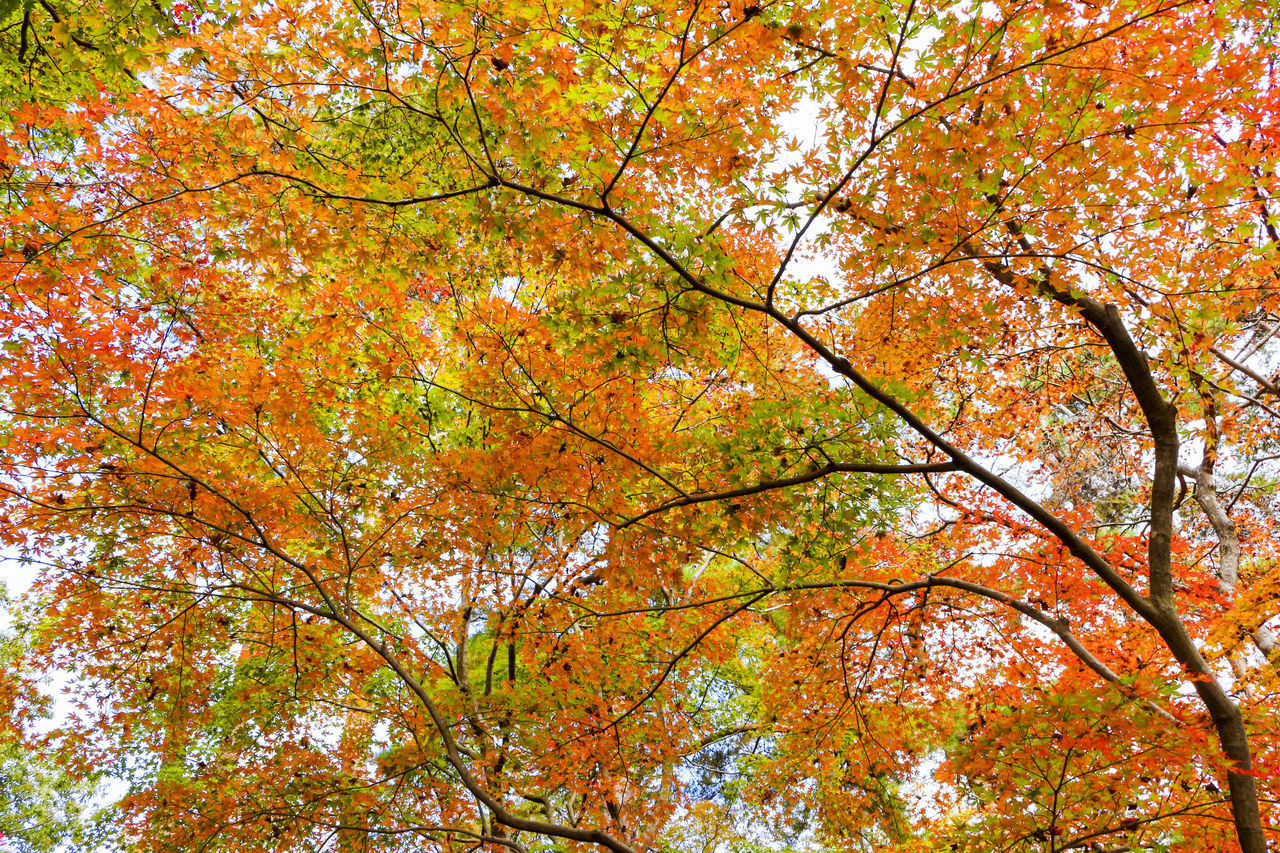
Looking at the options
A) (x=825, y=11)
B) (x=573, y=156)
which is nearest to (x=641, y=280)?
(x=573, y=156)

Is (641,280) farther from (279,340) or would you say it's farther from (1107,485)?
(1107,485)

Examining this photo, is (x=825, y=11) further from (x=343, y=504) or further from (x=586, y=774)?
(x=586, y=774)

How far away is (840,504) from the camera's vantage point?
4.22m

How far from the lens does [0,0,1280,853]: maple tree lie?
344cm

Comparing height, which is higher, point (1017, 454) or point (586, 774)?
point (1017, 454)

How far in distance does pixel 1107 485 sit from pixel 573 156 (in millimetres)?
12787

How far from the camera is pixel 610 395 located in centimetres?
492

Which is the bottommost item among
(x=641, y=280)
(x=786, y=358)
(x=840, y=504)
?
(x=840, y=504)

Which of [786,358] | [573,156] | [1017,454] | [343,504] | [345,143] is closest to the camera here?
[573,156]

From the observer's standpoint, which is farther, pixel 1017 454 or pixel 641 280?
A: pixel 1017 454

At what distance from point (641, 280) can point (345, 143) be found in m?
5.91

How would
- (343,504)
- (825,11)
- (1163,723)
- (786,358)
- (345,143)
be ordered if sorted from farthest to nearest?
(786,358) → (345,143) → (343,504) → (1163,723) → (825,11)

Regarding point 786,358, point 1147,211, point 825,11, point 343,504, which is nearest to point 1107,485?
point 786,358

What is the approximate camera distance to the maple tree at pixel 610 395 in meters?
3.44
